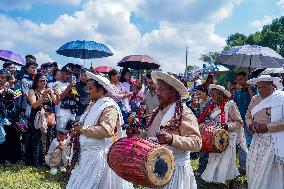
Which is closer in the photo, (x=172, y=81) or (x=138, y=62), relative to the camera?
(x=172, y=81)

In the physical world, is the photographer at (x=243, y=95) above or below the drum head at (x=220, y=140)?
above

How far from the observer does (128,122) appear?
15.1 feet

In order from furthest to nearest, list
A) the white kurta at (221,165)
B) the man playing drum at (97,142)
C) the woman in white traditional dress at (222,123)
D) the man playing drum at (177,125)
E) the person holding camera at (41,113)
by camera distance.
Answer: the person holding camera at (41,113) < the white kurta at (221,165) < the woman in white traditional dress at (222,123) < the man playing drum at (97,142) < the man playing drum at (177,125)

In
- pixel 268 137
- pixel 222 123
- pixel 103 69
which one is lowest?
pixel 268 137

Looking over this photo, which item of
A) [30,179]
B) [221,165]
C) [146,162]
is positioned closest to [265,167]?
[221,165]

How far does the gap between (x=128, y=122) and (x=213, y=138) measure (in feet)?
9.23

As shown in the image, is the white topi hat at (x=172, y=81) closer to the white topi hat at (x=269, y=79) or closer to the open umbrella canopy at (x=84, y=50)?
the white topi hat at (x=269, y=79)

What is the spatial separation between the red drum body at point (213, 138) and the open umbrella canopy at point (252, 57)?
294 cm

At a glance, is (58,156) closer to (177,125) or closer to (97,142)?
(97,142)

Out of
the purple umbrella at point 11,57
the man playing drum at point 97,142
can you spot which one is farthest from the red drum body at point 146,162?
the purple umbrella at point 11,57

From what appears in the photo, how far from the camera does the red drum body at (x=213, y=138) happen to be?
276 inches

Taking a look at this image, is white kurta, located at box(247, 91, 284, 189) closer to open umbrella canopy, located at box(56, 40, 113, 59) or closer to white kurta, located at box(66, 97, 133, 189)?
white kurta, located at box(66, 97, 133, 189)

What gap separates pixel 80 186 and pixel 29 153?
4544 millimetres

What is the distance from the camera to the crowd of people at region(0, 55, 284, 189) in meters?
4.29
